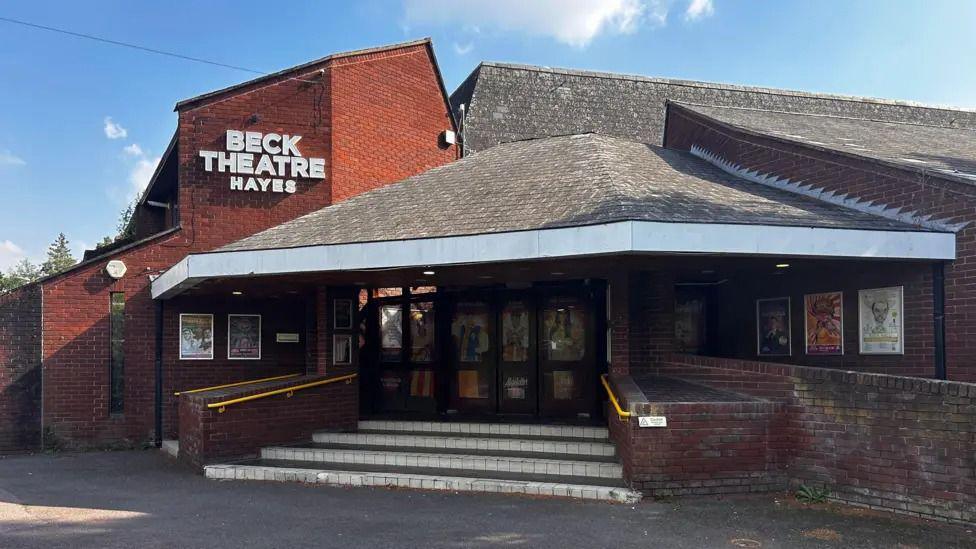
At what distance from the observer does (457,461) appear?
9.16 m

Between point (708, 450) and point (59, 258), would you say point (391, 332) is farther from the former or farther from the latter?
point (59, 258)

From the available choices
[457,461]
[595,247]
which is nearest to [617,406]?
[595,247]

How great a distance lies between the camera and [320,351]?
1129 centimetres

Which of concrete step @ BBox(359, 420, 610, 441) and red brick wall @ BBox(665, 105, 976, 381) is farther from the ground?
red brick wall @ BBox(665, 105, 976, 381)

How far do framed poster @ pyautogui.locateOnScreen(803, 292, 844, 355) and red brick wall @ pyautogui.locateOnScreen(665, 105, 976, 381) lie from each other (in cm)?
141

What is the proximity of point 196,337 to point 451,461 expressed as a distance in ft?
19.3

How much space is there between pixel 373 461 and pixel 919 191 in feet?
23.2

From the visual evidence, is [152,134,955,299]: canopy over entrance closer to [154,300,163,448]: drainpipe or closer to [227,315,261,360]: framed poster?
[154,300,163,448]: drainpipe

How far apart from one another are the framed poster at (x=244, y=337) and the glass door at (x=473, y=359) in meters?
3.59

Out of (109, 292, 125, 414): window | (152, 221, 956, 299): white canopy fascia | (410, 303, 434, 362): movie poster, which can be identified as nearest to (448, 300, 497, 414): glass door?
(410, 303, 434, 362): movie poster

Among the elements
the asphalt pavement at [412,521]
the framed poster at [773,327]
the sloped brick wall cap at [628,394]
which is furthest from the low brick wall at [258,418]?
the framed poster at [773,327]

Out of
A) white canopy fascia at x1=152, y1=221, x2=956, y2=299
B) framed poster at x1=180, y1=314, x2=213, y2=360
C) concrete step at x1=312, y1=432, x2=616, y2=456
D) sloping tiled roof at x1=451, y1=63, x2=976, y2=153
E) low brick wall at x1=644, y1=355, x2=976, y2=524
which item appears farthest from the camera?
sloping tiled roof at x1=451, y1=63, x2=976, y2=153

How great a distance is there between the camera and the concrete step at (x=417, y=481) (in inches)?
304

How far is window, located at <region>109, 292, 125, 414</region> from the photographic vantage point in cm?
1265
